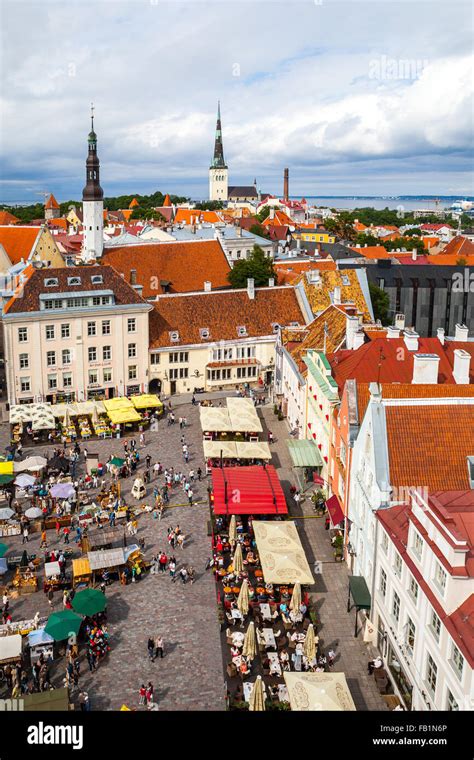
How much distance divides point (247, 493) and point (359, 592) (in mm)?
11467

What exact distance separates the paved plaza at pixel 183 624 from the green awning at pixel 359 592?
1.74 metres

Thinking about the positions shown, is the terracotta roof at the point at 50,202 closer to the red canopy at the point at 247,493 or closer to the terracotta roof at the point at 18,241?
the terracotta roof at the point at 18,241

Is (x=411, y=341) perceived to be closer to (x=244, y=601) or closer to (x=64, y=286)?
(x=244, y=601)

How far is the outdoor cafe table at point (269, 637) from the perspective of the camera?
102 ft

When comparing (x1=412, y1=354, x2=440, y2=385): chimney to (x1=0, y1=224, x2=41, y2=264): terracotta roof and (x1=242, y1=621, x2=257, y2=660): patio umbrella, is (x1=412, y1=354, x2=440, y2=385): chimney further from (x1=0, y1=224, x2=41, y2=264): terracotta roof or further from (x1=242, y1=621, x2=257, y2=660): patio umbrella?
(x1=0, y1=224, x2=41, y2=264): terracotta roof

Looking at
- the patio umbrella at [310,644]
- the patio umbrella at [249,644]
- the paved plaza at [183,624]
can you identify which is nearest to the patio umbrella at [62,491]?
the paved plaza at [183,624]

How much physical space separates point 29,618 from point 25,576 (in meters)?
3.08

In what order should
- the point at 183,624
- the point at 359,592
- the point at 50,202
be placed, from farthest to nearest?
1. the point at 50,202
2. the point at 183,624
3. the point at 359,592

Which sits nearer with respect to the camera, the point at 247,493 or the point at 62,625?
the point at 62,625

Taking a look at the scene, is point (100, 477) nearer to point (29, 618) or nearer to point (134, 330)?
point (29, 618)

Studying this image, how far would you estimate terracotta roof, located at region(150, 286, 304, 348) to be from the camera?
6825 cm

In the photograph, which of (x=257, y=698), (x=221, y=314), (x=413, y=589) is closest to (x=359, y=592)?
(x=413, y=589)

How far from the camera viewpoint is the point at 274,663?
29766 millimetres

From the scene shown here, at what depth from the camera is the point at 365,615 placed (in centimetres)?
3256
